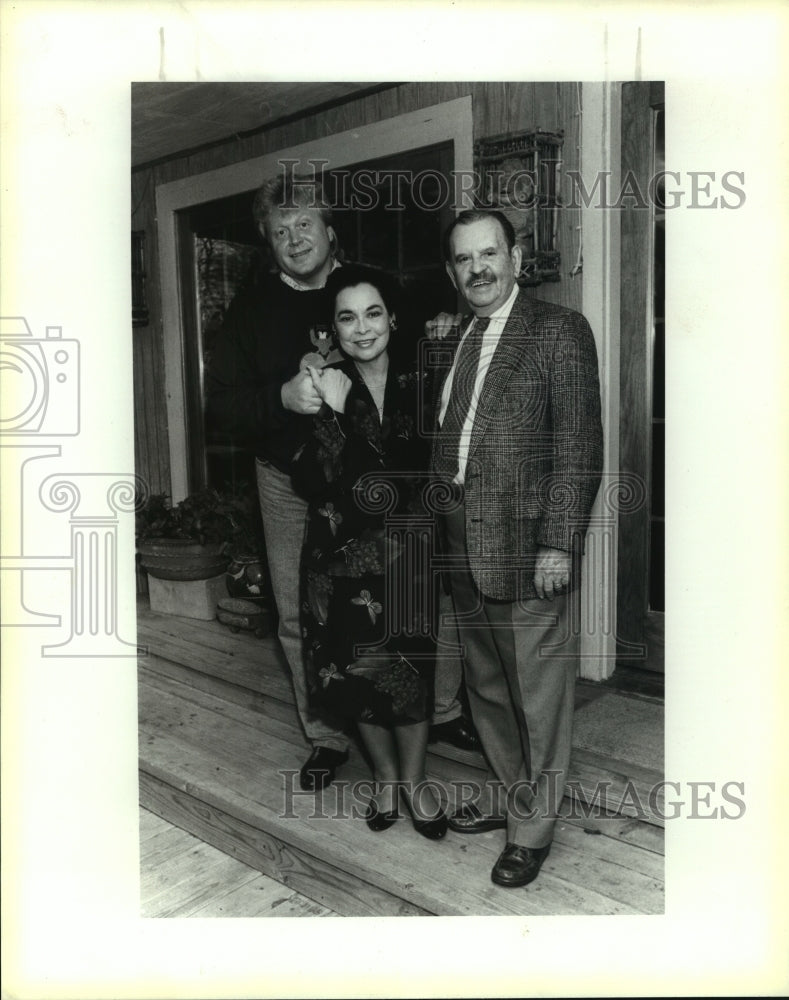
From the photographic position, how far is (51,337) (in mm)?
1903

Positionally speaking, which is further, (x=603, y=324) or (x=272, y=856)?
(x=603, y=324)

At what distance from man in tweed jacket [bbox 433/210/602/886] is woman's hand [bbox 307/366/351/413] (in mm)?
242

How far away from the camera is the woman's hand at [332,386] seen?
7.20 ft

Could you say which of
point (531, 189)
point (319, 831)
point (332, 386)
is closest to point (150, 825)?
point (319, 831)

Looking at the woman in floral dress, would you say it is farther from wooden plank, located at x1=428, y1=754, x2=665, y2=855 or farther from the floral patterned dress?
wooden plank, located at x1=428, y1=754, x2=665, y2=855

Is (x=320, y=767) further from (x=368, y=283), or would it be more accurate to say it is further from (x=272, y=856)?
(x=368, y=283)

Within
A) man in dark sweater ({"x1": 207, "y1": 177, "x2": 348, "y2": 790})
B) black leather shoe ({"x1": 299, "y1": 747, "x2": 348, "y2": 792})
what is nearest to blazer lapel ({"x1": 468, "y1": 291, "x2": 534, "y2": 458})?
man in dark sweater ({"x1": 207, "y1": 177, "x2": 348, "y2": 790})

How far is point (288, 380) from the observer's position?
2.31 metres

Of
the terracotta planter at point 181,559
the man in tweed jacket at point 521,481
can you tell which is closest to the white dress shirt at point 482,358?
the man in tweed jacket at point 521,481

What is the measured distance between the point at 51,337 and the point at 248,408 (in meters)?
0.62

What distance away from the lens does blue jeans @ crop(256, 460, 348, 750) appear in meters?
2.52

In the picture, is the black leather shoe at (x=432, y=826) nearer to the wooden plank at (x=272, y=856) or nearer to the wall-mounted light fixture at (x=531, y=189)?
the wooden plank at (x=272, y=856)

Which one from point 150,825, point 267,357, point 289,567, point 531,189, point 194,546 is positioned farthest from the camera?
point 194,546

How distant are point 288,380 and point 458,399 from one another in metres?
0.49
